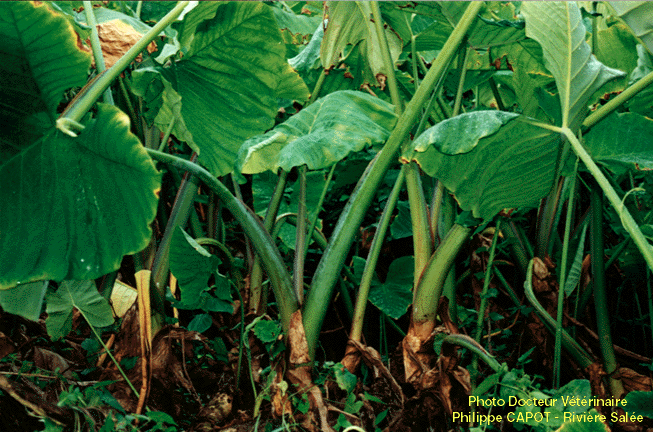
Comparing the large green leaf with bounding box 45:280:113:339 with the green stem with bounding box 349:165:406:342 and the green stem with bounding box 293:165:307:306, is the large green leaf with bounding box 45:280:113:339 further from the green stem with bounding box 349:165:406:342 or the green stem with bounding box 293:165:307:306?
the green stem with bounding box 349:165:406:342

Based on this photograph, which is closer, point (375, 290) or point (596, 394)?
point (596, 394)

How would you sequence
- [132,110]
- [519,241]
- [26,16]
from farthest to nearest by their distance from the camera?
[519,241] → [132,110] → [26,16]

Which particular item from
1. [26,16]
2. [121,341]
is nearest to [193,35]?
[26,16]

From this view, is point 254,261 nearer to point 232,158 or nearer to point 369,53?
point 232,158

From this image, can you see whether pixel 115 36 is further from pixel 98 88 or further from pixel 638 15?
pixel 638 15

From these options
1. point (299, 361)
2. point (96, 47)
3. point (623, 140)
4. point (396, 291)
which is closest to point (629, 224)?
point (623, 140)

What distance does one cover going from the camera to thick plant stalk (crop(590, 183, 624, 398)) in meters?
0.91

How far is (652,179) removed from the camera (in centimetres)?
110

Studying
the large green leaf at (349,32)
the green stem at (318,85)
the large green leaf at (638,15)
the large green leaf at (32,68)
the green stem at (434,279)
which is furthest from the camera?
the green stem at (318,85)

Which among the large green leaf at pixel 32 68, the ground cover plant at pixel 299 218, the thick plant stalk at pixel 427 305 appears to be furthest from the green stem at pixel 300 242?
the large green leaf at pixel 32 68

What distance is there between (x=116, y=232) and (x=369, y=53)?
74 cm

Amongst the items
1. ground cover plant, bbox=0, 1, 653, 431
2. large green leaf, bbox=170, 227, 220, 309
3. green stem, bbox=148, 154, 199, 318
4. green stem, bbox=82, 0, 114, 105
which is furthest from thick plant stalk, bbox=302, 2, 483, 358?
green stem, bbox=82, 0, 114, 105

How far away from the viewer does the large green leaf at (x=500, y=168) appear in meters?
0.70

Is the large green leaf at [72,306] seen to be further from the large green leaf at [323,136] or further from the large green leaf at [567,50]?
the large green leaf at [567,50]
